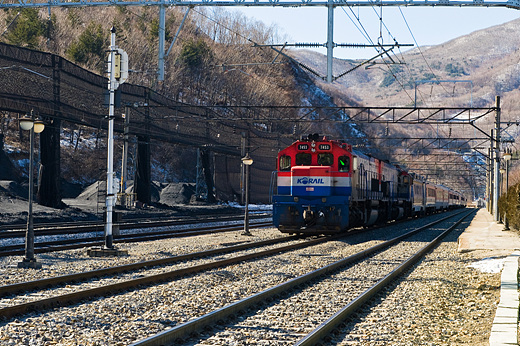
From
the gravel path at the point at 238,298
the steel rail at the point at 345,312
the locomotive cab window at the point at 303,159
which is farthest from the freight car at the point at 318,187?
the steel rail at the point at 345,312

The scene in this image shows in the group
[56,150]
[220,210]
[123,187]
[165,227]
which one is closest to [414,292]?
[165,227]

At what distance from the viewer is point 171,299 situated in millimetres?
10484

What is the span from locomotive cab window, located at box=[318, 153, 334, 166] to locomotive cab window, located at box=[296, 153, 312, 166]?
0.41 metres

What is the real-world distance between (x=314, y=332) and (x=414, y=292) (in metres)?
4.93

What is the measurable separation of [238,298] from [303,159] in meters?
15.1

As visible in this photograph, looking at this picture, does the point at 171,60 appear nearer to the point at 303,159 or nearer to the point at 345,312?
the point at 303,159

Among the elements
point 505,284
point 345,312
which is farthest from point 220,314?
point 505,284

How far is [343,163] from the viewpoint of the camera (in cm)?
2481

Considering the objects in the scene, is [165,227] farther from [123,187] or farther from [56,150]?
[123,187]

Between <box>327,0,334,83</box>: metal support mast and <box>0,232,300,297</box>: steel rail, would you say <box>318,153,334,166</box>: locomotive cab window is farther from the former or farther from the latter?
<box>0,232,300,297</box>: steel rail

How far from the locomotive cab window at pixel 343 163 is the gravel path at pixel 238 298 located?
25.5 feet

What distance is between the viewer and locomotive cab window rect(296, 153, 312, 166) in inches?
998

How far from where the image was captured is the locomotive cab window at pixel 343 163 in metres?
24.7

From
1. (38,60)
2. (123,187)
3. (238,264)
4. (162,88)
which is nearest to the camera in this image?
(238,264)
